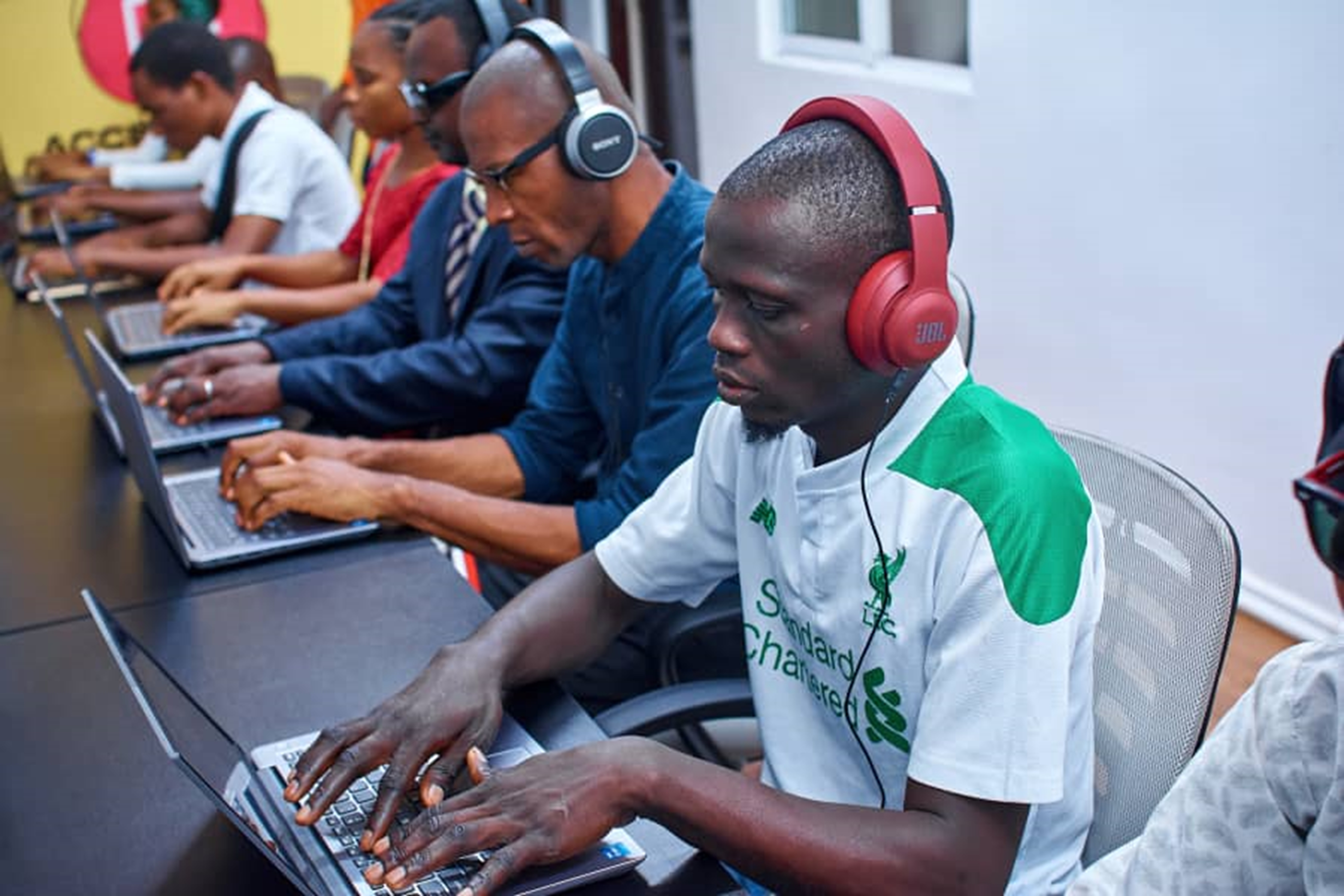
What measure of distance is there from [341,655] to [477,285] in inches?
41.2

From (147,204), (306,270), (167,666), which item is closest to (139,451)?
(167,666)

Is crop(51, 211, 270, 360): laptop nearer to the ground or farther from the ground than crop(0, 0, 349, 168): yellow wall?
farther from the ground

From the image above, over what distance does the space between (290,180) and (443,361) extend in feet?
4.35

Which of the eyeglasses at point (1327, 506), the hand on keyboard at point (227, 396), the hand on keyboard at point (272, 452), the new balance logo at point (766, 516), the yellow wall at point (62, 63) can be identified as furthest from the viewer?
the yellow wall at point (62, 63)

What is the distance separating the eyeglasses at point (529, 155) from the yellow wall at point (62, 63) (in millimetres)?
4276

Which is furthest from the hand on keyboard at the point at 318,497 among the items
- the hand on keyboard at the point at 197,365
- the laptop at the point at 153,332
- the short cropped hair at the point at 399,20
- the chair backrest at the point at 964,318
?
the short cropped hair at the point at 399,20

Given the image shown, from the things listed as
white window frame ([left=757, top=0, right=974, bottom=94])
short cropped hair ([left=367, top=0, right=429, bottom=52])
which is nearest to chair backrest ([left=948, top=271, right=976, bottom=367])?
short cropped hair ([left=367, top=0, right=429, bottom=52])

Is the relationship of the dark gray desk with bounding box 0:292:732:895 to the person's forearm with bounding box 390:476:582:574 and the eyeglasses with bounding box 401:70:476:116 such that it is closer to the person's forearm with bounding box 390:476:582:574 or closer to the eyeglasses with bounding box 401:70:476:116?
the person's forearm with bounding box 390:476:582:574

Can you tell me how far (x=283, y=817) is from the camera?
3.38 ft

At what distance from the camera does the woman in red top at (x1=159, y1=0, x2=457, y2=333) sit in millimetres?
2674

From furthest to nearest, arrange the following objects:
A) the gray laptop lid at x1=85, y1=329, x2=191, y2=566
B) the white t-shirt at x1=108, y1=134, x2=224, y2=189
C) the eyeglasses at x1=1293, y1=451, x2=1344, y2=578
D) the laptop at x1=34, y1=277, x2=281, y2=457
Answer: the white t-shirt at x1=108, y1=134, x2=224, y2=189 → the laptop at x1=34, y1=277, x2=281, y2=457 → the gray laptop lid at x1=85, y1=329, x2=191, y2=566 → the eyeglasses at x1=1293, y1=451, x2=1344, y2=578

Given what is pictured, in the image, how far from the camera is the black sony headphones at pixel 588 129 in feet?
5.32

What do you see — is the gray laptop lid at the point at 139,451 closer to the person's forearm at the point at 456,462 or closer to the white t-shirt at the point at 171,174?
the person's forearm at the point at 456,462

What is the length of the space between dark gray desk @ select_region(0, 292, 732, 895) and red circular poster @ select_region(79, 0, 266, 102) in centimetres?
430
